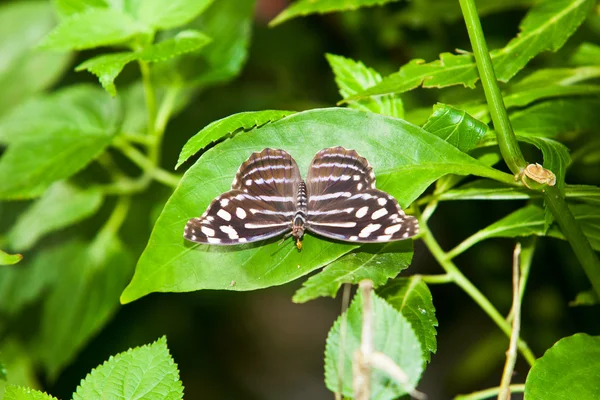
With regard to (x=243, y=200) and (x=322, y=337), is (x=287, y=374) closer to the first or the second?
(x=322, y=337)

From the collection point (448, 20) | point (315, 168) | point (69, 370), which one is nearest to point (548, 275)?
point (448, 20)

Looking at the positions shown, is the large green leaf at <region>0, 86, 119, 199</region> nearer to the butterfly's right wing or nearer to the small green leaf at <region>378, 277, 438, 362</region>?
the butterfly's right wing

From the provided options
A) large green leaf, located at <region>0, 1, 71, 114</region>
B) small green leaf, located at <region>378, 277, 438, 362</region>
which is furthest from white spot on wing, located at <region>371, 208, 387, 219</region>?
large green leaf, located at <region>0, 1, 71, 114</region>

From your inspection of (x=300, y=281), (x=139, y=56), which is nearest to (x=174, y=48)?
(x=139, y=56)

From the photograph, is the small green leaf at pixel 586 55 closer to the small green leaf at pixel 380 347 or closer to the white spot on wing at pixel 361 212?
the white spot on wing at pixel 361 212

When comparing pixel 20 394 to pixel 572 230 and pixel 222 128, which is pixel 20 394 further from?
pixel 572 230

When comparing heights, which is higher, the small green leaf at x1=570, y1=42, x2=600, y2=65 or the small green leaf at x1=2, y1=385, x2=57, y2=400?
the small green leaf at x1=570, y1=42, x2=600, y2=65
